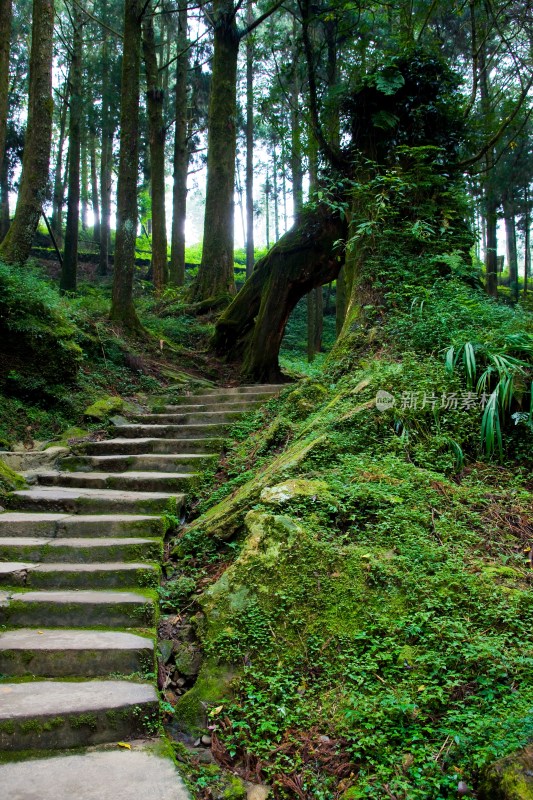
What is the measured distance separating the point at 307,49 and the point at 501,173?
1389cm

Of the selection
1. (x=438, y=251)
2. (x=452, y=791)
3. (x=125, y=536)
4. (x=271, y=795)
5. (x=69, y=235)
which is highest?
(x=69, y=235)

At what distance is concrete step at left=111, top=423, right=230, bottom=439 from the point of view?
6.17 m

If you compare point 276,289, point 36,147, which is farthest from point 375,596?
point 36,147

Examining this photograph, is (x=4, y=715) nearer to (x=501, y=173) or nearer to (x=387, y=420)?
(x=387, y=420)

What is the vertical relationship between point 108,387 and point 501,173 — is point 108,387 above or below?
below

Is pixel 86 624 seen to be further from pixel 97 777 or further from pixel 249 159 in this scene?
pixel 249 159

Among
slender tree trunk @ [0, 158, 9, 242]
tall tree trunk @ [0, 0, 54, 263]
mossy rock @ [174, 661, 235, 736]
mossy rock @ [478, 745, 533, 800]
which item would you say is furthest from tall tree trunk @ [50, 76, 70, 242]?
mossy rock @ [478, 745, 533, 800]

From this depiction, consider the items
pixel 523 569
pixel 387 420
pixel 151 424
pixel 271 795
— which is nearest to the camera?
pixel 271 795

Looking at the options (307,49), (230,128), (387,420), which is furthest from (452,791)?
(230,128)

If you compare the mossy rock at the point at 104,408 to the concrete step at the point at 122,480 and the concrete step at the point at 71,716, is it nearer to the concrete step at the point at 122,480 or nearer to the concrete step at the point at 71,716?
the concrete step at the point at 122,480

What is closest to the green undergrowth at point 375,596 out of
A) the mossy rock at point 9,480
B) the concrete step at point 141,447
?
the concrete step at point 141,447

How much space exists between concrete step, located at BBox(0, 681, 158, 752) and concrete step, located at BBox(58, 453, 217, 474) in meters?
2.67

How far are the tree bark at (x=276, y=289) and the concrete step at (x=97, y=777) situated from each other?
6829mm

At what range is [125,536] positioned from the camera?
420cm
